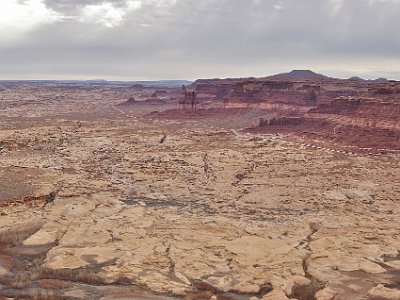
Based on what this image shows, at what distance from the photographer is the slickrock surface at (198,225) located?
15641mm

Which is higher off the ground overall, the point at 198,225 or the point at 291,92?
the point at 291,92

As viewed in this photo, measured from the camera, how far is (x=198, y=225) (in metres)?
21.4

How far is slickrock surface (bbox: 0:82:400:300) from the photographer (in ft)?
51.3

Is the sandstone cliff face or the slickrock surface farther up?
the sandstone cliff face

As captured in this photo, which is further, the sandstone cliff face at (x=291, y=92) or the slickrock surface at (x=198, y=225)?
the sandstone cliff face at (x=291, y=92)

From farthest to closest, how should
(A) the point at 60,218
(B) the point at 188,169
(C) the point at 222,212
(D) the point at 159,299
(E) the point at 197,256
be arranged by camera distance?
(B) the point at 188,169
(C) the point at 222,212
(A) the point at 60,218
(E) the point at 197,256
(D) the point at 159,299

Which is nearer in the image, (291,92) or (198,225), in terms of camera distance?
(198,225)

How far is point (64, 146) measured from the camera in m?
43.8

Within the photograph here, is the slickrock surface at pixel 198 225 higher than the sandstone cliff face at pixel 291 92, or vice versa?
the sandstone cliff face at pixel 291 92

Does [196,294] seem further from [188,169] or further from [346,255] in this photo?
[188,169]

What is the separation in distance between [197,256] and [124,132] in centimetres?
4035

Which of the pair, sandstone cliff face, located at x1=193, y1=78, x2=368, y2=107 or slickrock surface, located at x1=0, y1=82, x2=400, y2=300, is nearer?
slickrock surface, located at x1=0, y1=82, x2=400, y2=300

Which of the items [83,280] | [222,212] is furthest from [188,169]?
[83,280]

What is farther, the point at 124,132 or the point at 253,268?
the point at 124,132
